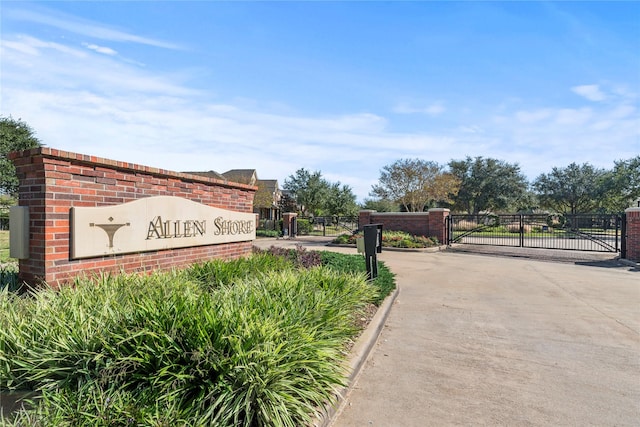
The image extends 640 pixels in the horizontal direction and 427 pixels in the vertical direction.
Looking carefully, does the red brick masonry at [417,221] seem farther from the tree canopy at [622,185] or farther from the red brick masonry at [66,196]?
the tree canopy at [622,185]

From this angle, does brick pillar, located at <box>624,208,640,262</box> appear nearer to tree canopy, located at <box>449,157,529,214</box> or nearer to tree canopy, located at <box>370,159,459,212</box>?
tree canopy, located at <box>370,159,459,212</box>

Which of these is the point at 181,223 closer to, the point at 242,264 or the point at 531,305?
the point at 242,264

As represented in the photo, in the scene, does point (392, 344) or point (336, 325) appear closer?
point (336, 325)

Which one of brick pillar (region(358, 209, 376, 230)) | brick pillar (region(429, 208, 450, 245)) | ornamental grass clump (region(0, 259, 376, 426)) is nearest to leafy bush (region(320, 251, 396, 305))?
ornamental grass clump (region(0, 259, 376, 426))

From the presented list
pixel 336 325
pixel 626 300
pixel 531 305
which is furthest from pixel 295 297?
pixel 626 300

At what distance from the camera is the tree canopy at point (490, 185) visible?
4303cm

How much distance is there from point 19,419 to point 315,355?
201 centimetres

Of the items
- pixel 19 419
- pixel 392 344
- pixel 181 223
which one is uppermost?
pixel 181 223

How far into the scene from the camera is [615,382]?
379cm

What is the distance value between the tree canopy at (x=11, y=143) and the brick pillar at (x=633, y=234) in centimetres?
3622

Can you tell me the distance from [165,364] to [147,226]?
317 centimetres

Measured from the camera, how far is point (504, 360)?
435 centimetres

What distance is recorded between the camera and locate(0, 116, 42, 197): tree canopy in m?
28.1

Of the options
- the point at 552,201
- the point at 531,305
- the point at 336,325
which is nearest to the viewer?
the point at 336,325
